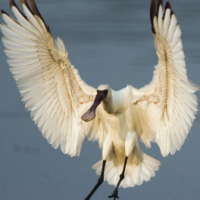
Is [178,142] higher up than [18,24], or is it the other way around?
[18,24]

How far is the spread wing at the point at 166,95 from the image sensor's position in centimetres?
475

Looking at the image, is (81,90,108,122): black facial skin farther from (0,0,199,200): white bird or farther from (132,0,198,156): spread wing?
(132,0,198,156): spread wing

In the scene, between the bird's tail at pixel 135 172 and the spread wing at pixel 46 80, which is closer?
the spread wing at pixel 46 80

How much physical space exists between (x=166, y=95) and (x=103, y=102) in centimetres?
43

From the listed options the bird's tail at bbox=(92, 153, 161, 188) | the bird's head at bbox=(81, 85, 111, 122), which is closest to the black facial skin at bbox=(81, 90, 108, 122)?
the bird's head at bbox=(81, 85, 111, 122)

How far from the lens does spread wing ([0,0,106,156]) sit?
507 cm

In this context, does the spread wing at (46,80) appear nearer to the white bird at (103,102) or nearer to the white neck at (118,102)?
the white bird at (103,102)

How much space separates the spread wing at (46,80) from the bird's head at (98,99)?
0.80 feet

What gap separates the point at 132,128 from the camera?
532 cm

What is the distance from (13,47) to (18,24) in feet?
0.58

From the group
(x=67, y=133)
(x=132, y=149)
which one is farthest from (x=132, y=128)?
(x=67, y=133)

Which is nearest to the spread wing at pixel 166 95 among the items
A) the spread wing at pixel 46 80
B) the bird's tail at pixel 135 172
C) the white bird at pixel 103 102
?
the white bird at pixel 103 102

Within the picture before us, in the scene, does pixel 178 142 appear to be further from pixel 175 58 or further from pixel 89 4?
pixel 89 4

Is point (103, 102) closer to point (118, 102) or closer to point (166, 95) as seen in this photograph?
point (118, 102)
